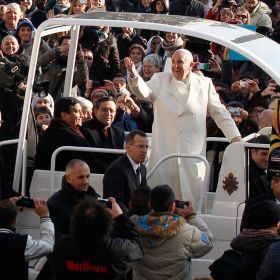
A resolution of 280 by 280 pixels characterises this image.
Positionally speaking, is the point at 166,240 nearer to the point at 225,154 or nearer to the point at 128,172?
the point at 128,172

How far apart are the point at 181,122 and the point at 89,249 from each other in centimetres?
308

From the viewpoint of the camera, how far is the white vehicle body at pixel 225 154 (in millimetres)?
12211

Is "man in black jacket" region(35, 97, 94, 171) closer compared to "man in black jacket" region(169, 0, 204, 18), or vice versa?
"man in black jacket" region(35, 97, 94, 171)

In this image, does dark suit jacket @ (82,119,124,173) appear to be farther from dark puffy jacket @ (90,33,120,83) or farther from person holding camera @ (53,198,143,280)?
dark puffy jacket @ (90,33,120,83)

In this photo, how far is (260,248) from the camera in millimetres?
10273

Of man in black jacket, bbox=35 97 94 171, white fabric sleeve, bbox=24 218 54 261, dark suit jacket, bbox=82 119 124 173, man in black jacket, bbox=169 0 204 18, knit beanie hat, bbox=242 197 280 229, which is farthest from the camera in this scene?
man in black jacket, bbox=169 0 204 18

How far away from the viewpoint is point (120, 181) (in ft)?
40.1

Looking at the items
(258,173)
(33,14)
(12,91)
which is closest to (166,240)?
(258,173)

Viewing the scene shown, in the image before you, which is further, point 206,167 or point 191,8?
point 191,8

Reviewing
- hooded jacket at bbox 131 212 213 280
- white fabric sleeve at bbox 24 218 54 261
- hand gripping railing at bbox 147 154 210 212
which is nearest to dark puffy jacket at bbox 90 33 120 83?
hand gripping railing at bbox 147 154 210 212

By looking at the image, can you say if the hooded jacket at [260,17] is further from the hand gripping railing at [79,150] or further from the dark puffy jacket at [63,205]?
the dark puffy jacket at [63,205]

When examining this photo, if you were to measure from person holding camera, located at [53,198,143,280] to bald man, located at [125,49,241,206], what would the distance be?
8.66ft

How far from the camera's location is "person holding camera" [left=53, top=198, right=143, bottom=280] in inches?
397

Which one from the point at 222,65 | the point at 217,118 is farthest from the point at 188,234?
the point at 222,65
